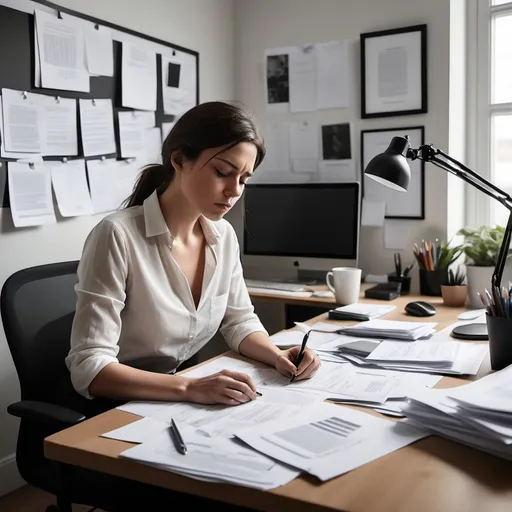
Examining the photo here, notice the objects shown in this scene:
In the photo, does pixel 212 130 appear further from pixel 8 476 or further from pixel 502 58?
pixel 502 58

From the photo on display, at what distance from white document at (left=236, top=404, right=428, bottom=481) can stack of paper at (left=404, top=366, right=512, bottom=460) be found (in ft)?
0.10

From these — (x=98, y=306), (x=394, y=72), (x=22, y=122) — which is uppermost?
(x=394, y=72)

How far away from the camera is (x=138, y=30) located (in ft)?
8.29

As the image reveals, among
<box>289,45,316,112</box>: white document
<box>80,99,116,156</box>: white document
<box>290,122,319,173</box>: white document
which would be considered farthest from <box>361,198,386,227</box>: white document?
<box>80,99,116,156</box>: white document

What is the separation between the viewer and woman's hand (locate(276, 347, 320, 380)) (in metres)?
1.30

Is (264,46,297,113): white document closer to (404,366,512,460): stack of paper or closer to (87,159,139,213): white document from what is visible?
(87,159,139,213): white document

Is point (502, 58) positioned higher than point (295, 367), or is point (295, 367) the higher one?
point (502, 58)

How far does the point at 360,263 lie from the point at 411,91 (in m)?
0.77

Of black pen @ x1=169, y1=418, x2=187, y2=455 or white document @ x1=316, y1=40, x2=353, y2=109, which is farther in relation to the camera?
white document @ x1=316, y1=40, x2=353, y2=109

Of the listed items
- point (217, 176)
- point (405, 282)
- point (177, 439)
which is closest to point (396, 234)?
point (405, 282)

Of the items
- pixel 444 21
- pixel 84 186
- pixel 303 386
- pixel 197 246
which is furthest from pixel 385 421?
pixel 444 21

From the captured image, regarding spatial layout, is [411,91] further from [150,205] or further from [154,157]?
[150,205]

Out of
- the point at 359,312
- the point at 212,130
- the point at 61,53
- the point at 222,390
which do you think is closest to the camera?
the point at 222,390

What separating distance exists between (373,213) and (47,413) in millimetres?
1849
